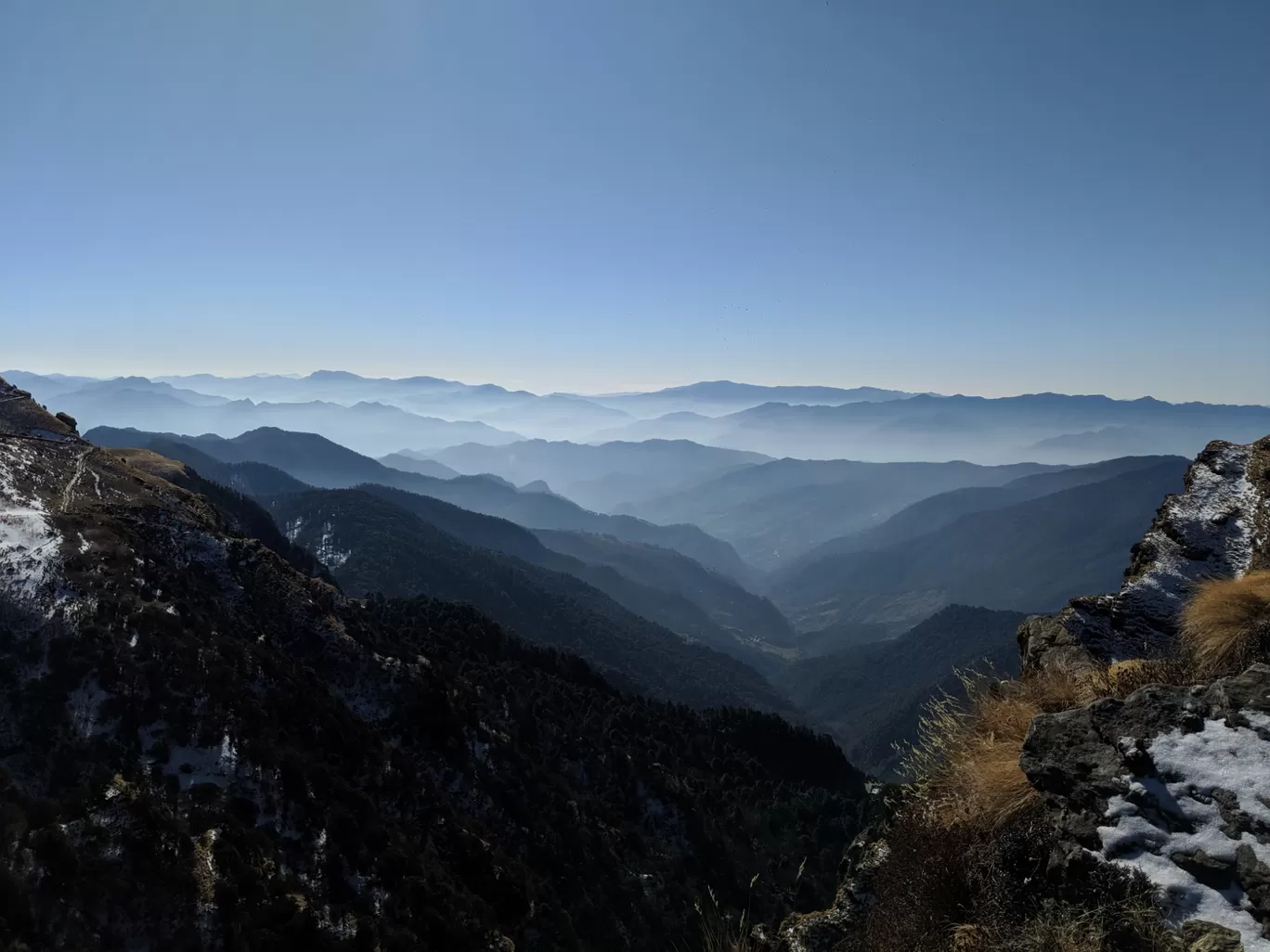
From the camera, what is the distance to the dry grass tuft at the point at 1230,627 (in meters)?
9.47

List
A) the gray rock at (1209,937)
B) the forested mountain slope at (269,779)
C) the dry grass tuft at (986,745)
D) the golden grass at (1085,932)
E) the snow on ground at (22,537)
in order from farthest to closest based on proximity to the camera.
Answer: the snow on ground at (22,537)
the forested mountain slope at (269,779)
the dry grass tuft at (986,745)
the golden grass at (1085,932)
the gray rock at (1209,937)

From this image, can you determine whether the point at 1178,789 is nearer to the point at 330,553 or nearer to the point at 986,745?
the point at 986,745

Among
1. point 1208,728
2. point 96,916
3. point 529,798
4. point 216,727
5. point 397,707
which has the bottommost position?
point 529,798

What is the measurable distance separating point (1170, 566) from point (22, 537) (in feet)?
156

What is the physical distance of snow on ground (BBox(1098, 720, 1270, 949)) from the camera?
20.7ft

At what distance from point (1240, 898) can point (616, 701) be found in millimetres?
84224

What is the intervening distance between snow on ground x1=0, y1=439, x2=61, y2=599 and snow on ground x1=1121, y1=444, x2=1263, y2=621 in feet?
140

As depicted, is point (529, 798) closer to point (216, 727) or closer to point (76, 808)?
point (216, 727)

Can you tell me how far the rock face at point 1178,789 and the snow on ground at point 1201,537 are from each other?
614 centimetres

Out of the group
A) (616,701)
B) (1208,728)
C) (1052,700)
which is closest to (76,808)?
(1052,700)

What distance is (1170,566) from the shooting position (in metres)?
14.4

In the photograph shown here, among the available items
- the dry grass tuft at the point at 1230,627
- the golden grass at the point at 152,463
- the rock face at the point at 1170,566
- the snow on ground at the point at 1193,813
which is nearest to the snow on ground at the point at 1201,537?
the rock face at the point at 1170,566

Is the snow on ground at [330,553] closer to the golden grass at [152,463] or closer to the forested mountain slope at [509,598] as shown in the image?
the forested mountain slope at [509,598]

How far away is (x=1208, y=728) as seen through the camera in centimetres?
782
